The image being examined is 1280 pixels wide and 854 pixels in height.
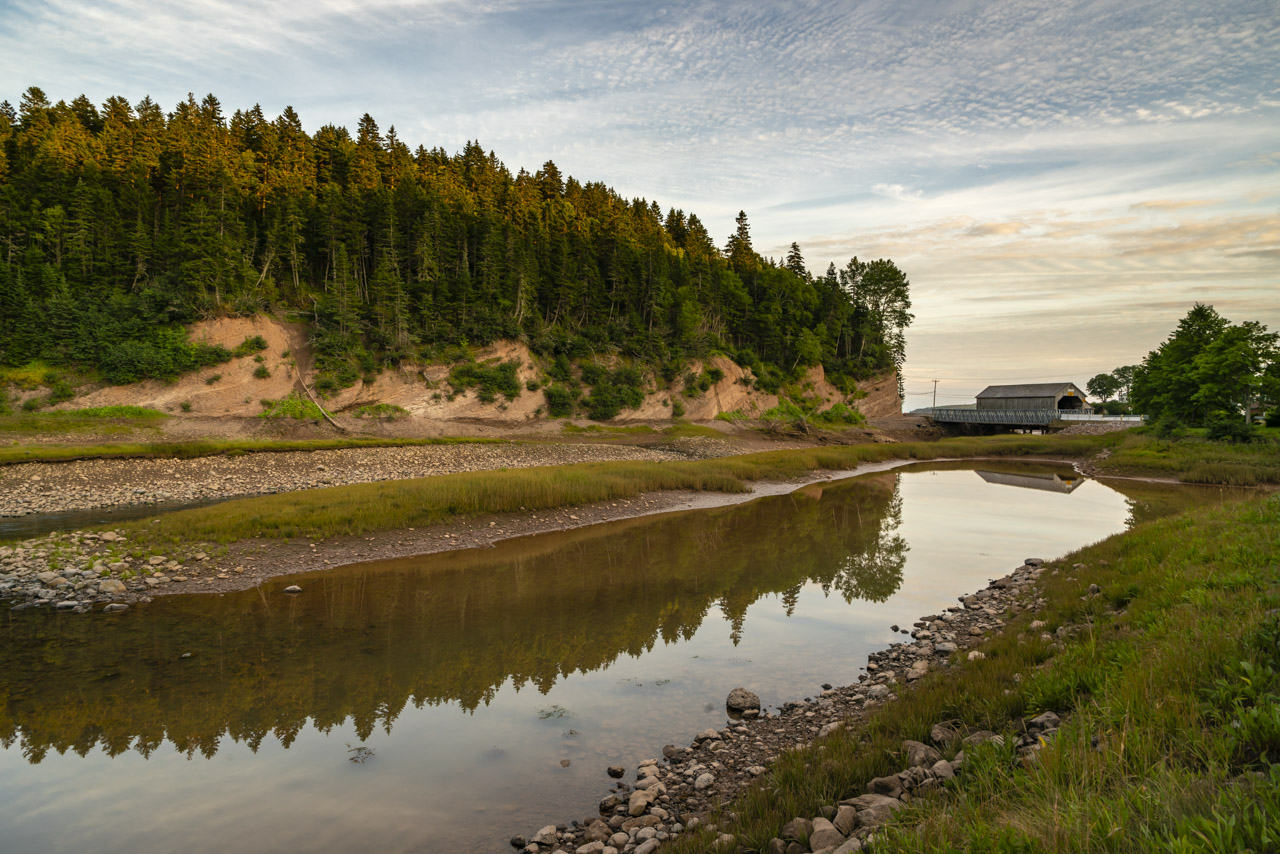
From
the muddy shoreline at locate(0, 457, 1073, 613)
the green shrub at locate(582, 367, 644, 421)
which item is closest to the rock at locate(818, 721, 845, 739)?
the muddy shoreline at locate(0, 457, 1073, 613)

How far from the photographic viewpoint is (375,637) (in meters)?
13.6

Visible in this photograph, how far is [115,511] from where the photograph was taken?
85.9 feet

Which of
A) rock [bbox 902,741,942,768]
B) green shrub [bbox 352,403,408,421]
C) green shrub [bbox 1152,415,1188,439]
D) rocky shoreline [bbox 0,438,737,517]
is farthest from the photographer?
green shrub [bbox 352,403,408,421]

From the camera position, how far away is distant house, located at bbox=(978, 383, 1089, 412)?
351 ft

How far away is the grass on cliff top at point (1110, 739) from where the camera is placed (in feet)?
11.1

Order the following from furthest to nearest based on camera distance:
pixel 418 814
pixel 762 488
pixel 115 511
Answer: pixel 762 488 → pixel 115 511 → pixel 418 814

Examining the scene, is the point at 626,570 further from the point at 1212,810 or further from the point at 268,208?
the point at 268,208

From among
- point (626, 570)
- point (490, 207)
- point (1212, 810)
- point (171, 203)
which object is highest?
point (490, 207)

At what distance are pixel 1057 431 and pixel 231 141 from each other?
12753 centimetres

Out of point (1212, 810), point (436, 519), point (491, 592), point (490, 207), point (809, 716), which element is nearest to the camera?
point (1212, 810)

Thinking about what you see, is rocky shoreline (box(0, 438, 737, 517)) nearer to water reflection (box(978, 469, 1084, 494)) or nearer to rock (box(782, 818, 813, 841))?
rock (box(782, 818, 813, 841))

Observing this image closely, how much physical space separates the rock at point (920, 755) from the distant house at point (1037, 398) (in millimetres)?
123542

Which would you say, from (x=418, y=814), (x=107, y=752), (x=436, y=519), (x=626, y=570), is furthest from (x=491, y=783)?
(x=436, y=519)

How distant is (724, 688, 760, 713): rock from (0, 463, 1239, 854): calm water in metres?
0.41
